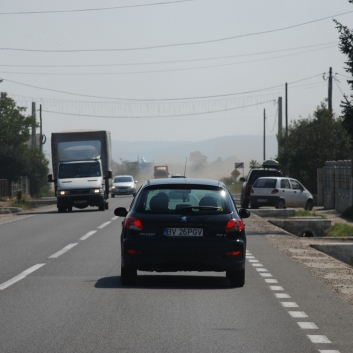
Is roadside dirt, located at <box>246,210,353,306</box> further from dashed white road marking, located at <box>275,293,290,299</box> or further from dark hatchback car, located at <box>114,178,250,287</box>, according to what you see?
dark hatchback car, located at <box>114,178,250,287</box>

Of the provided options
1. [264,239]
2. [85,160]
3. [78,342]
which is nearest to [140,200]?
[78,342]

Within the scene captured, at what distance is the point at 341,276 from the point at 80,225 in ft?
54.0

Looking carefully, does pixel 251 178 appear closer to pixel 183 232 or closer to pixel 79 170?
pixel 79 170

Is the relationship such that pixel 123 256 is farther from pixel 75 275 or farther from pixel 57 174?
pixel 57 174

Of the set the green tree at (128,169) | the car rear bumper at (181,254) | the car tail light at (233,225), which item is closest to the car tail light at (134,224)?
the car rear bumper at (181,254)

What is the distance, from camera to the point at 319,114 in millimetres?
76438

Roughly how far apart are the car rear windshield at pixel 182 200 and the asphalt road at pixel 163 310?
1053 mm

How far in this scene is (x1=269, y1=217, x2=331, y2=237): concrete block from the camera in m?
33.5

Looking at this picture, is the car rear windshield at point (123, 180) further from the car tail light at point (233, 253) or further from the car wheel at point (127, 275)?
the car tail light at point (233, 253)

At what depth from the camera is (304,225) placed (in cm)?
3409

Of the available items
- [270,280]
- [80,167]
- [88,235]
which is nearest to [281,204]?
[80,167]

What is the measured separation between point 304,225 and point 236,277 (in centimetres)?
2113

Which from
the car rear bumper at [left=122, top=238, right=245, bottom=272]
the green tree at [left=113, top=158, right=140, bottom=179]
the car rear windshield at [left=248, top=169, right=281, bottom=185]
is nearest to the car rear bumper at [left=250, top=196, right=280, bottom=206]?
the car rear windshield at [left=248, top=169, right=281, bottom=185]

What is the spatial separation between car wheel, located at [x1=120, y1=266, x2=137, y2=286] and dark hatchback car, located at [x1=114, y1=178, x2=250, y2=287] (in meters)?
0.01
